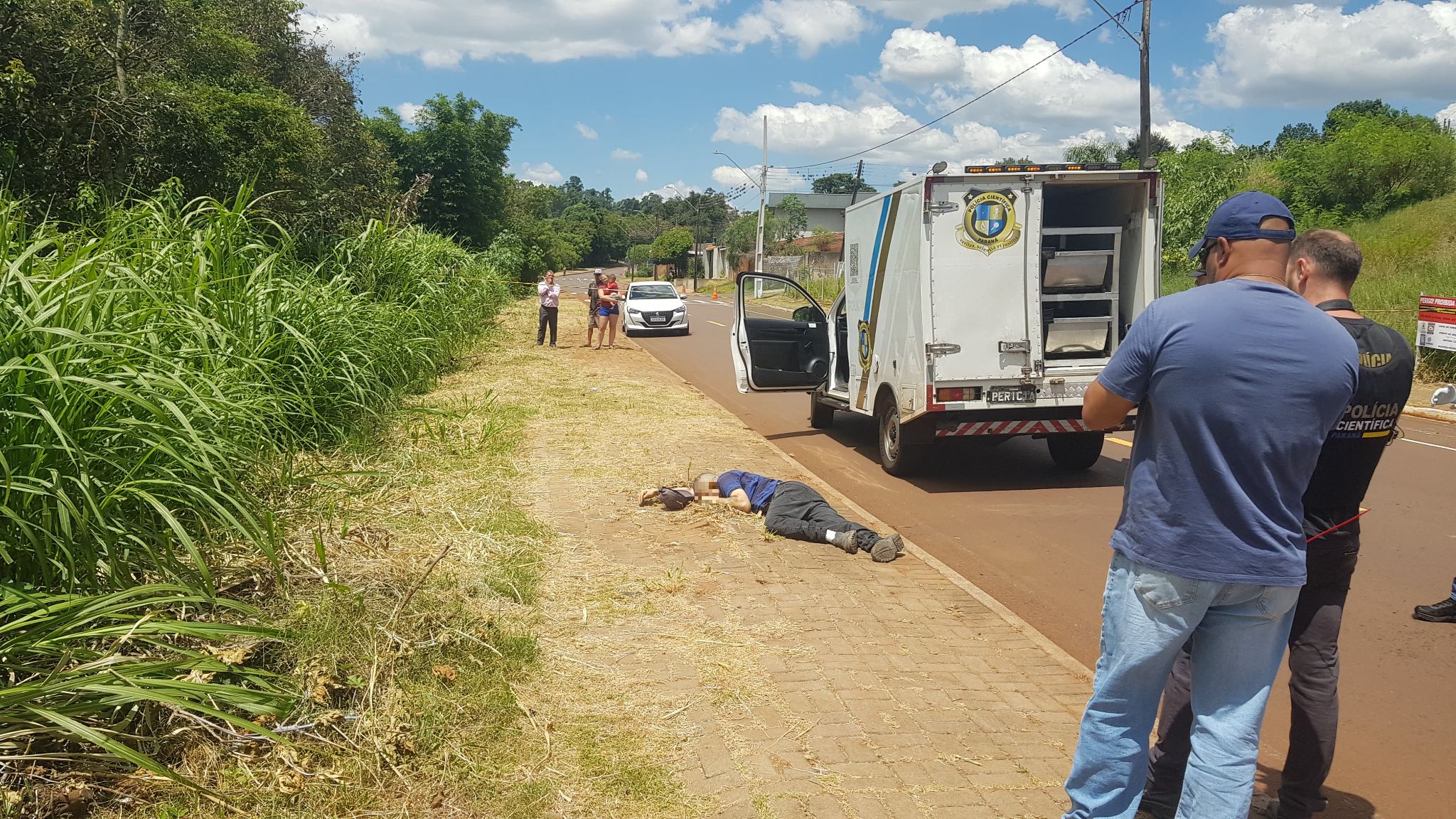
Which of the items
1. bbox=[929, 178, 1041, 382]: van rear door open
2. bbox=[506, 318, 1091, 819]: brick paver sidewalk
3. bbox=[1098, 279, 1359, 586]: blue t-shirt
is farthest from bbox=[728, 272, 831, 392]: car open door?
bbox=[1098, 279, 1359, 586]: blue t-shirt

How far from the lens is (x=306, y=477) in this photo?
6.00 metres

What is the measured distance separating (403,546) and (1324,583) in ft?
14.6

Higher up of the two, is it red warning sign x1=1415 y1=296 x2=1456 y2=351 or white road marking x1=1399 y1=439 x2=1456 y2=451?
red warning sign x1=1415 y1=296 x2=1456 y2=351

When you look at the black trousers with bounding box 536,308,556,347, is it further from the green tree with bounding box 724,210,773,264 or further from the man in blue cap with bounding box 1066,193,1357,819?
the green tree with bounding box 724,210,773,264

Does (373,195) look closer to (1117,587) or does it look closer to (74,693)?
(74,693)

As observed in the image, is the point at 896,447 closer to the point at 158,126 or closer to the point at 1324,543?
the point at 1324,543

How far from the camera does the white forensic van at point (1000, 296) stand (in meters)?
8.33

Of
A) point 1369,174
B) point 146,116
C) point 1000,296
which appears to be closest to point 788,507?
point 1000,296

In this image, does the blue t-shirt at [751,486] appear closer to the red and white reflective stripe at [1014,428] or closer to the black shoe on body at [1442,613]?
the red and white reflective stripe at [1014,428]

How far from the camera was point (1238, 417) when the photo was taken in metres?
2.50

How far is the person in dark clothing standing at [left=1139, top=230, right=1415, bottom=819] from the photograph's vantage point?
3207 mm

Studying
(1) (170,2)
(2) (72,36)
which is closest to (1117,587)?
(2) (72,36)

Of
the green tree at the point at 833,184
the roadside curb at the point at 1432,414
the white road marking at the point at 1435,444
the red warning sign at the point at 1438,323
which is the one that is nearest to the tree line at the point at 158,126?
the white road marking at the point at 1435,444

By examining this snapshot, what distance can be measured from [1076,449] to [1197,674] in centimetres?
695
